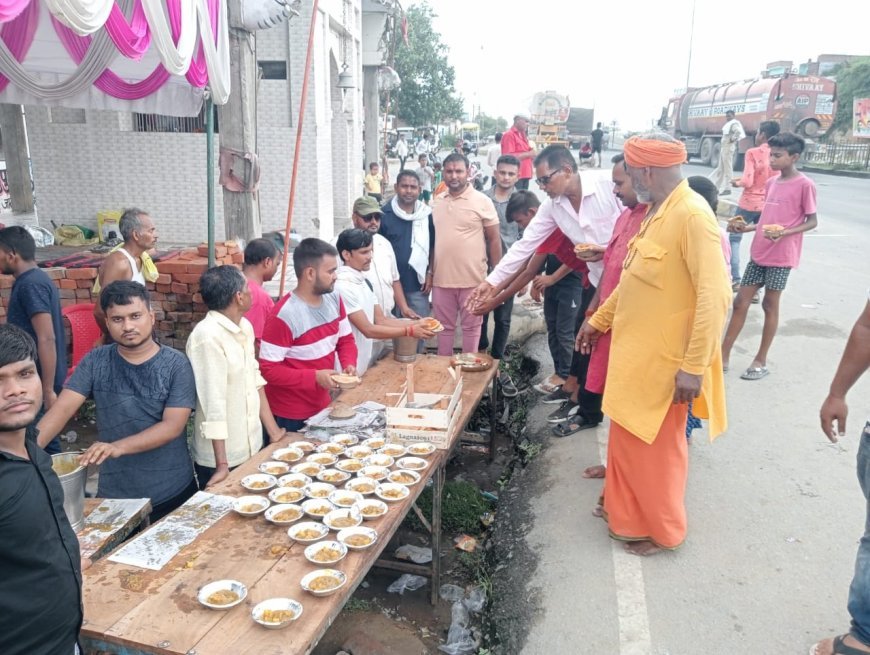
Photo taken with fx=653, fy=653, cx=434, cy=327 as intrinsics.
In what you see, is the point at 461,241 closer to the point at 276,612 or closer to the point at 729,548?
the point at 729,548

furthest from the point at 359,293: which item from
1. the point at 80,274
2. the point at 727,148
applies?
the point at 727,148

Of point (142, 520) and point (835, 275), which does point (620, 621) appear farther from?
point (835, 275)

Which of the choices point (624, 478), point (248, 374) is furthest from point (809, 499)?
point (248, 374)

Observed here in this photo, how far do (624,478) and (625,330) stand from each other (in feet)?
2.39

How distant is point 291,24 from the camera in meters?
9.95

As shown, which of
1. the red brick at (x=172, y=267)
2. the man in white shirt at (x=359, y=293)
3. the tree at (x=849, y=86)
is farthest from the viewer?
the tree at (x=849, y=86)

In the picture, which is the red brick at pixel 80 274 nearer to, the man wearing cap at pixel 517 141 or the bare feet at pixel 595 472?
the bare feet at pixel 595 472

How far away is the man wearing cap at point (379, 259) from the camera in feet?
16.5

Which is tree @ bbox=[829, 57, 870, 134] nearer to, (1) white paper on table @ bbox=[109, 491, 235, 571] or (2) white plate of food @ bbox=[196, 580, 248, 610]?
(1) white paper on table @ bbox=[109, 491, 235, 571]

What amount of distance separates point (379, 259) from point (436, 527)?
226 centimetres

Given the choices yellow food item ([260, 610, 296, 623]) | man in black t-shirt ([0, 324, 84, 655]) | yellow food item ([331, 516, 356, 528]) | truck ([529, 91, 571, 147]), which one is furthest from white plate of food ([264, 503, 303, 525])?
truck ([529, 91, 571, 147])

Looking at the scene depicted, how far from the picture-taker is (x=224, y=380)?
2980 mm

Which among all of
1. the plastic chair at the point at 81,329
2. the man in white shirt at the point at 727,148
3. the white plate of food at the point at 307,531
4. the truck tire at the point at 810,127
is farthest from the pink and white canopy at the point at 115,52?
the truck tire at the point at 810,127

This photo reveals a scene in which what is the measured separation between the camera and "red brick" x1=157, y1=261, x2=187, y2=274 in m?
6.04
